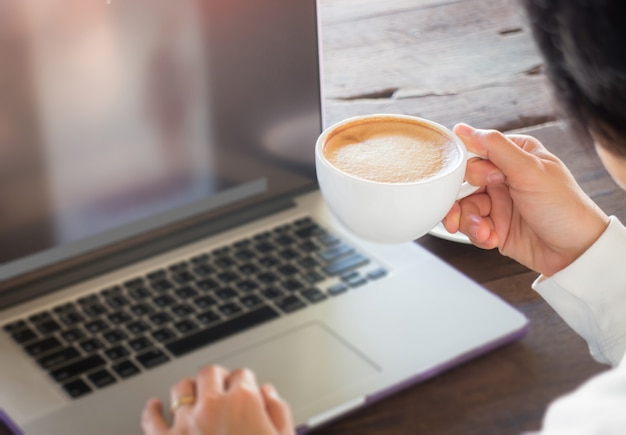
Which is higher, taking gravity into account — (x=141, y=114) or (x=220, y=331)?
(x=141, y=114)

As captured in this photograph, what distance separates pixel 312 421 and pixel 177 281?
0.23 metres

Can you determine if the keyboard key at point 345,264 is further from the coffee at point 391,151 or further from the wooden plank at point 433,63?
the wooden plank at point 433,63

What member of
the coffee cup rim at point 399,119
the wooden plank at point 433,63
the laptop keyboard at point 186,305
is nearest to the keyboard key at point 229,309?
the laptop keyboard at point 186,305

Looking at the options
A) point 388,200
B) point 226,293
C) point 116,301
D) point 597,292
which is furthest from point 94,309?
point 597,292

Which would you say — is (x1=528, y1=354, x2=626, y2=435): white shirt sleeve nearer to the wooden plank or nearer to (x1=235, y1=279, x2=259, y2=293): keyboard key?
(x1=235, y1=279, x2=259, y2=293): keyboard key

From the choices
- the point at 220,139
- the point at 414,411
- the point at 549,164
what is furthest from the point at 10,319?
the point at 549,164

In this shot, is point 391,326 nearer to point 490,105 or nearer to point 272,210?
point 272,210

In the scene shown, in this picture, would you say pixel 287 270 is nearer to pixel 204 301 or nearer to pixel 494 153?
pixel 204 301

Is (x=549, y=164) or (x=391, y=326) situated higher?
(x=549, y=164)

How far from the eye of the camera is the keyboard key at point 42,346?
869 millimetres

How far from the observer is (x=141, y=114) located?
37.3 inches

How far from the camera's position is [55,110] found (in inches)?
35.2

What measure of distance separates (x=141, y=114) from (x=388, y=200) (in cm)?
32

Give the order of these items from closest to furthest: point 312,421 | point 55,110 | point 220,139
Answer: point 312,421, point 55,110, point 220,139
